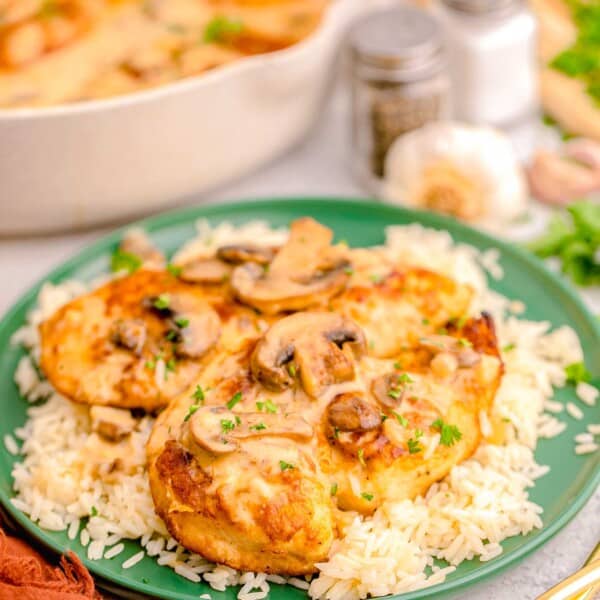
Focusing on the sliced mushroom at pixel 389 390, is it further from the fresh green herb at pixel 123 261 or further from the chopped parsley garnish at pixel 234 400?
the fresh green herb at pixel 123 261

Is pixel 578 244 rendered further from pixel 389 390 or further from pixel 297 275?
pixel 389 390

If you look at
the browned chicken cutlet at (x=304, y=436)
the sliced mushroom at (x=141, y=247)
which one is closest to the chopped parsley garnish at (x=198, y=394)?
the browned chicken cutlet at (x=304, y=436)

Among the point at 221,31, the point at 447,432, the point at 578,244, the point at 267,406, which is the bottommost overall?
the point at 578,244

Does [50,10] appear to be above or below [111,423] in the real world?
above

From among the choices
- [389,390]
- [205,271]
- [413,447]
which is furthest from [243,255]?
[413,447]

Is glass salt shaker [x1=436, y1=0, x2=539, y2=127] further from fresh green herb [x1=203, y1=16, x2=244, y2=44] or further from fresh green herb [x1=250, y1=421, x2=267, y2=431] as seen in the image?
fresh green herb [x1=250, y1=421, x2=267, y2=431]

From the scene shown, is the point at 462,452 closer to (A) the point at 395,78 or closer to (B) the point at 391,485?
(B) the point at 391,485
